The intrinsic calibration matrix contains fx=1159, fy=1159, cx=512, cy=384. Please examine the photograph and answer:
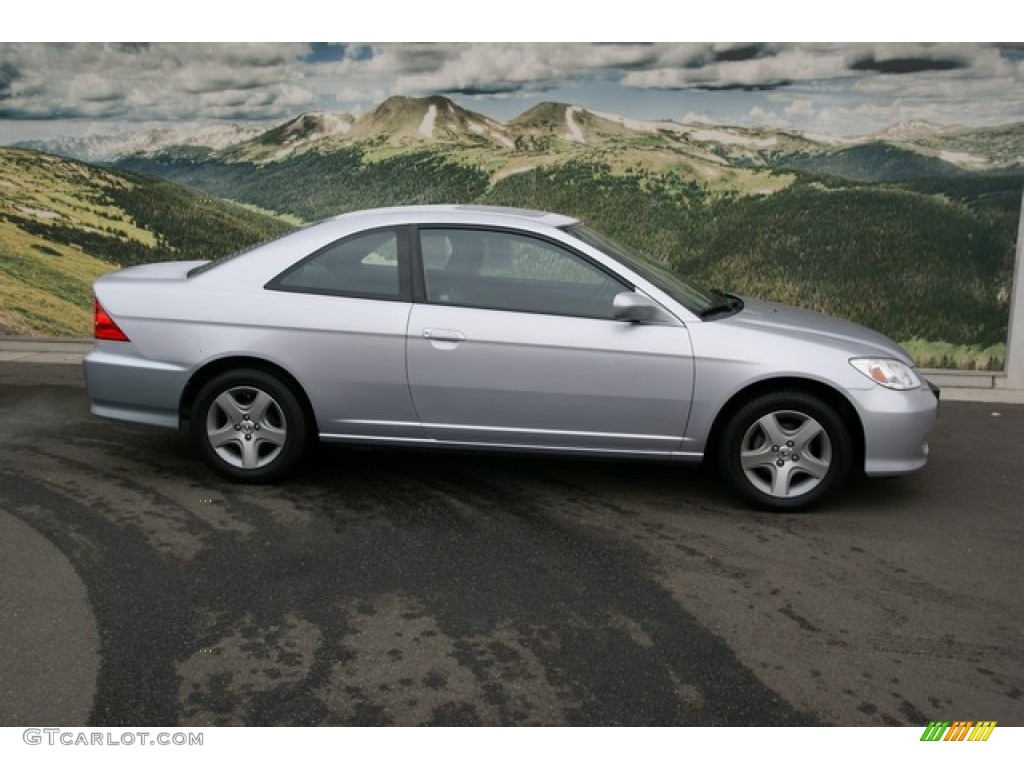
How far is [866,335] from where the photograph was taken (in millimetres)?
6355

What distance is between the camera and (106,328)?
20.6ft

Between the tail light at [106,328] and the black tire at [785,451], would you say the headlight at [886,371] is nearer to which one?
the black tire at [785,451]

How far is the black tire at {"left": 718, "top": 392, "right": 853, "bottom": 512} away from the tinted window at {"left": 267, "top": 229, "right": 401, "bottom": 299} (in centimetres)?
197

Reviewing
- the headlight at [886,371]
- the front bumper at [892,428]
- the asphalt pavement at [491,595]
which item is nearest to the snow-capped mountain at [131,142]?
the asphalt pavement at [491,595]

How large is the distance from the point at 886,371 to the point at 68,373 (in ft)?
21.2

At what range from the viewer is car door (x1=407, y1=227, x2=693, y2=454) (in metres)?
5.86

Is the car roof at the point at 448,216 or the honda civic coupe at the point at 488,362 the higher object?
the car roof at the point at 448,216

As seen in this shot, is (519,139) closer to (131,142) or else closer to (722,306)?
(131,142)

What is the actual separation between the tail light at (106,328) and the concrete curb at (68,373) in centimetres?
287

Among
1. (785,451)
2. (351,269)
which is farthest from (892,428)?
(351,269)

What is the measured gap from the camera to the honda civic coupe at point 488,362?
5.85m

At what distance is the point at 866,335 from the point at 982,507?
110 centimetres

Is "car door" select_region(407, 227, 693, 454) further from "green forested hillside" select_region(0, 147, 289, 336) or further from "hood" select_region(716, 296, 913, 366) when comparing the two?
"green forested hillside" select_region(0, 147, 289, 336)
